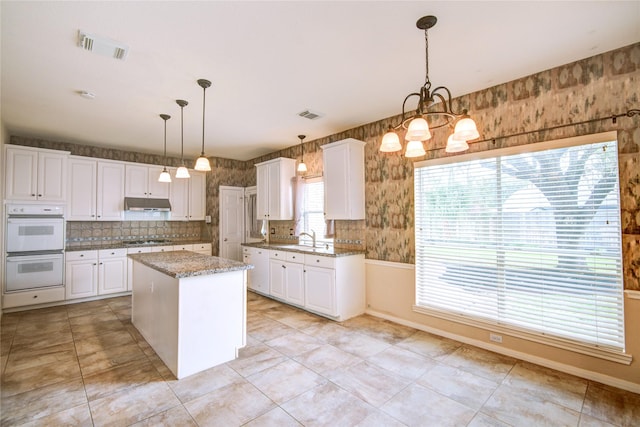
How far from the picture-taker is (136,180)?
5551mm

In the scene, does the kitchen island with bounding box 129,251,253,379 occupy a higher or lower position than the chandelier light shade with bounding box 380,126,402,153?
lower

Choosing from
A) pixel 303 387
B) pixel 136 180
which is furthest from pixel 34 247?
pixel 303 387

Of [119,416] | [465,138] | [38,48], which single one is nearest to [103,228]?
[38,48]

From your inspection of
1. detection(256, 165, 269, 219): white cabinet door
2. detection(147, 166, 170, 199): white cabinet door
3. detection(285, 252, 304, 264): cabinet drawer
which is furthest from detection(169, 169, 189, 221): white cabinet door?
detection(285, 252, 304, 264): cabinet drawer

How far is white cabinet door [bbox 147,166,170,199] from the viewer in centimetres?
571

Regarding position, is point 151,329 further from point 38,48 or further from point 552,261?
point 552,261

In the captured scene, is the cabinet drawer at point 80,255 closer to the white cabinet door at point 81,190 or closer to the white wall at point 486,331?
the white cabinet door at point 81,190

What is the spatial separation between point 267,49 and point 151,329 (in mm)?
3039

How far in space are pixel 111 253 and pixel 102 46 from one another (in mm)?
3890

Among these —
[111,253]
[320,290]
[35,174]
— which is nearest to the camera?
[320,290]

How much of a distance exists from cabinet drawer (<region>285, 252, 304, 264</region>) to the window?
758 millimetres

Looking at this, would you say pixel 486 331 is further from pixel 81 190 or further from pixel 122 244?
pixel 81 190

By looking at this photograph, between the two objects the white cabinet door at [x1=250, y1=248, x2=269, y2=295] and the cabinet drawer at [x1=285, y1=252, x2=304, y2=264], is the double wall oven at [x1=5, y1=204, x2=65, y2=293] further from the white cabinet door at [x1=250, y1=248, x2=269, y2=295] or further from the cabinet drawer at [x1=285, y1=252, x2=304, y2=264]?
the cabinet drawer at [x1=285, y1=252, x2=304, y2=264]

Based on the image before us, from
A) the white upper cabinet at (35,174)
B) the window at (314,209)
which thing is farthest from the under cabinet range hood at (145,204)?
the window at (314,209)
